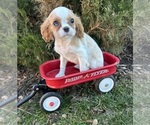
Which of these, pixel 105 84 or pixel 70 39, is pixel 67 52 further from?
pixel 105 84

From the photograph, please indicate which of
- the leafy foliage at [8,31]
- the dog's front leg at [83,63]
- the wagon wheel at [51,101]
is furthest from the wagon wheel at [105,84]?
the leafy foliage at [8,31]

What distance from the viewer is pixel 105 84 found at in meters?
1.71

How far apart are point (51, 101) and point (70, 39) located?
33 cm

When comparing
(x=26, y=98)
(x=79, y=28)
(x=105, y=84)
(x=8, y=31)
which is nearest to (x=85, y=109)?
(x=105, y=84)

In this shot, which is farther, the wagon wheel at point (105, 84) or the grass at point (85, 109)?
the wagon wheel at point (105, 84)

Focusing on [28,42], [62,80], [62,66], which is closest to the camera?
[62,80]

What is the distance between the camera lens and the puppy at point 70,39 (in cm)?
142

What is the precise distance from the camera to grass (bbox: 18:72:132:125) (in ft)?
5.12

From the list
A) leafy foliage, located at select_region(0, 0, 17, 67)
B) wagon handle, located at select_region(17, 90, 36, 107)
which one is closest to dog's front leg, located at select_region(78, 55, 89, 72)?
wagon handle, located at select_region(17, 90, 36, 107)

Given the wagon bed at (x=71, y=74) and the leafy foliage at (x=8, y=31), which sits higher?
the leafy foliage at (x=8, y=31)

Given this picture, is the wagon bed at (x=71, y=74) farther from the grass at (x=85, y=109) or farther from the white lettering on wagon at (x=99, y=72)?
the grass at (x=85, y=109)

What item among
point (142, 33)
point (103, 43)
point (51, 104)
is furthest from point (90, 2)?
point (51, 104)

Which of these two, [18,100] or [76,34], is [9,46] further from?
[76,34]

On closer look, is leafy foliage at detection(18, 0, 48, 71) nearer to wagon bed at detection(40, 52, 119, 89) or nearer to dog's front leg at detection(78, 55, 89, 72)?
wagon bed at detection(40, 52, 119, 89)
